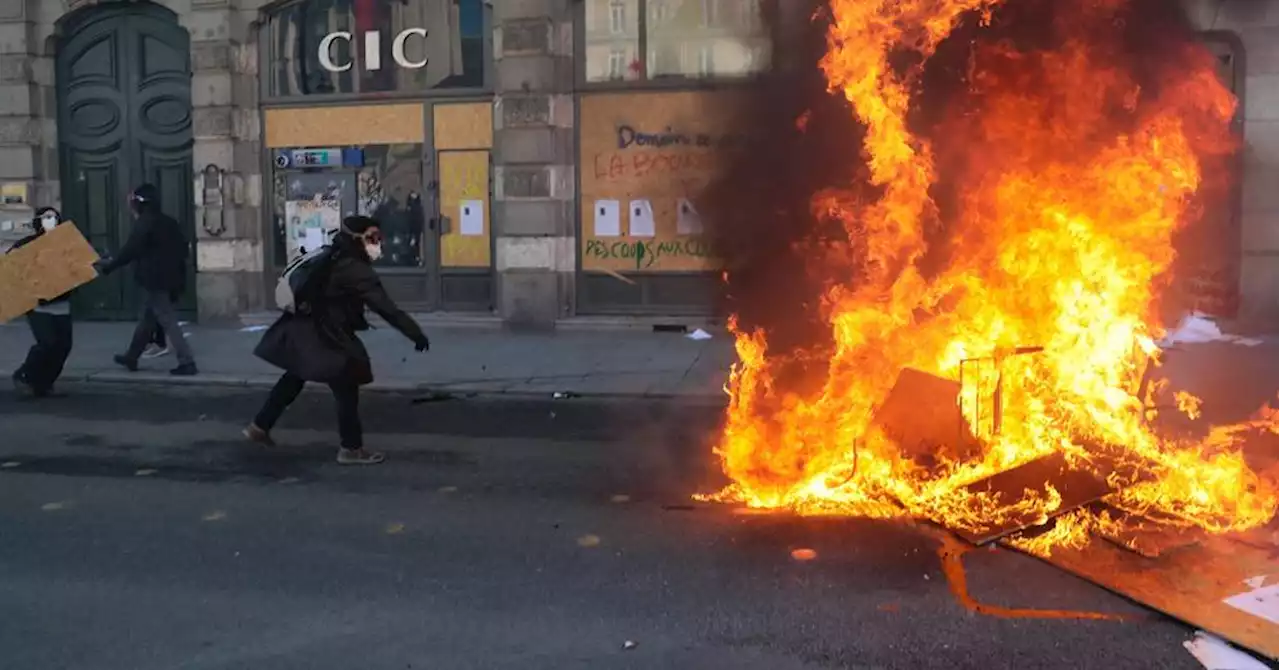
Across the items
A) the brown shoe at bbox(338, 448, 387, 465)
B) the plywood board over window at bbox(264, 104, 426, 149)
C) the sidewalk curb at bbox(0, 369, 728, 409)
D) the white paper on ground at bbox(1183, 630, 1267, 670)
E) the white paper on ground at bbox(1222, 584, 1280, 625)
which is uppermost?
the plywood board over window at bbox(264, 104, 426, 149)

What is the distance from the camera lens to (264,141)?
13.8m

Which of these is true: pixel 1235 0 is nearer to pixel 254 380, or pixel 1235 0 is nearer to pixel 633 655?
pixel 633 655

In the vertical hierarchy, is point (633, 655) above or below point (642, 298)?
below

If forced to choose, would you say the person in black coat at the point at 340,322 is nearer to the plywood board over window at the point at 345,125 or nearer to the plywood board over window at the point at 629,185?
the plywood board over window at the point at 629,185

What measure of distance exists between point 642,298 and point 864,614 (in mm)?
9018

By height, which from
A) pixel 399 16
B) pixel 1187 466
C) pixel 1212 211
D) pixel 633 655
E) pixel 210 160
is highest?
pixel 399 16

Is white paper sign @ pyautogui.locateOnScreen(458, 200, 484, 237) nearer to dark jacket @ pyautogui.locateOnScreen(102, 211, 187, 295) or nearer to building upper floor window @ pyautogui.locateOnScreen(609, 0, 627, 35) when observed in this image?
building upper floor window @ pyautogui.locateOnScreen(609, 0, 627, 35)

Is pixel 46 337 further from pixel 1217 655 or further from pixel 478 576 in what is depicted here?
pixel 1217 655

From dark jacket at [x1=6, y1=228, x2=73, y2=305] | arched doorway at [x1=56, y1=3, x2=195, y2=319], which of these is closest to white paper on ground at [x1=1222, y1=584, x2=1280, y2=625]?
dark jacket at [x1=6, y1=228, x2=73, y2=305]

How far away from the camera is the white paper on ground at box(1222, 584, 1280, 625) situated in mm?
3910

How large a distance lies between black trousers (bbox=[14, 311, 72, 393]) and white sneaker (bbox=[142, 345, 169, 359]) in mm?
1951

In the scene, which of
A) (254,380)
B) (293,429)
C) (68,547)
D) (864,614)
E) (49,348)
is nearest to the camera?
(864,614)

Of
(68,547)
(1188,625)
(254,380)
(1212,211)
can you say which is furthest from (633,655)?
(1212,211)

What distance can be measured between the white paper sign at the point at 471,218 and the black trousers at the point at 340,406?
6366 millimetres
